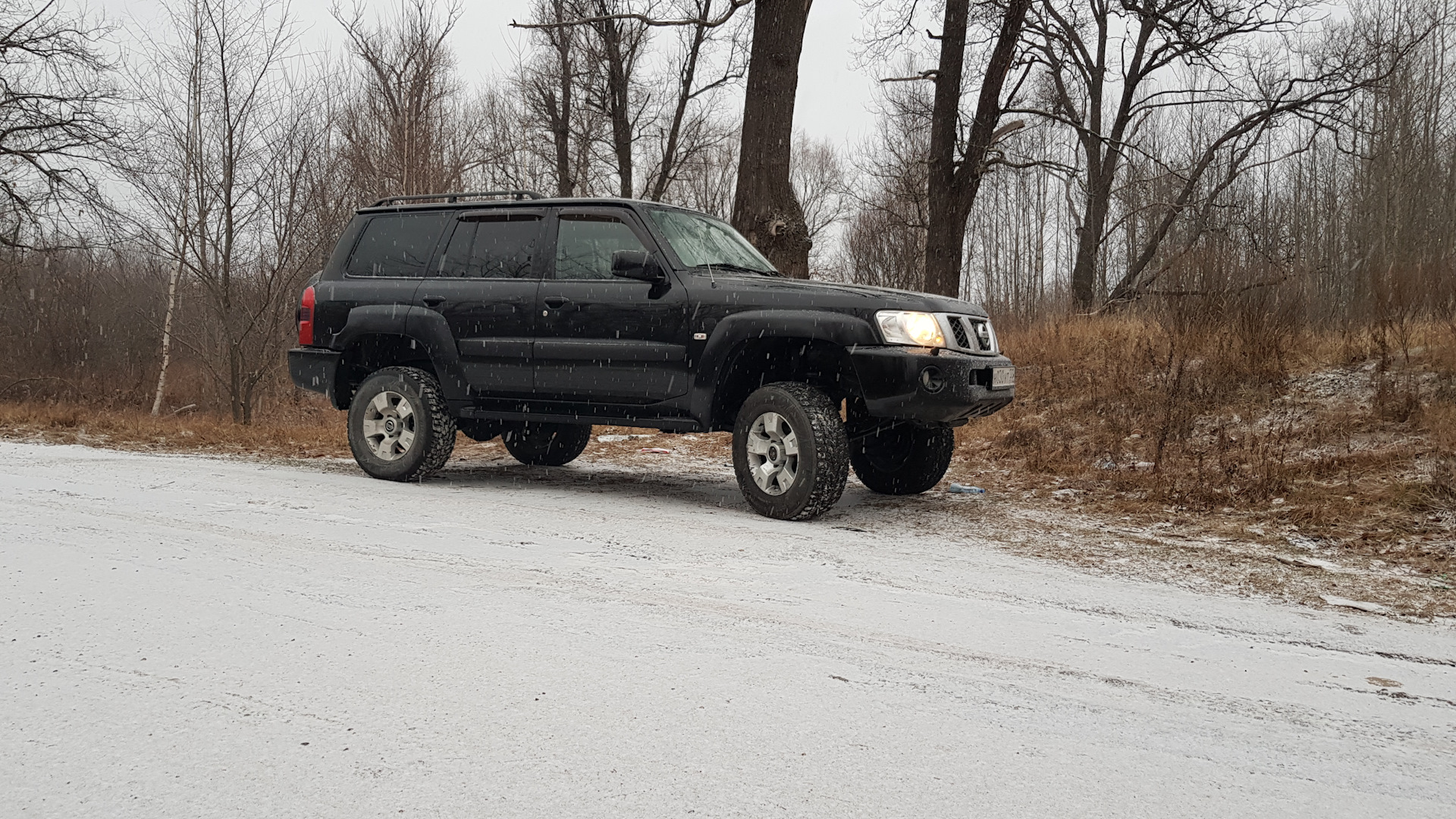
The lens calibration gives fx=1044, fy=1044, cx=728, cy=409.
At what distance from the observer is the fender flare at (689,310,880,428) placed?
676cm

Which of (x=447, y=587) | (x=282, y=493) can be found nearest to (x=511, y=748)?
(x=447, y=587)

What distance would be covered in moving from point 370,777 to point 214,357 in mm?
26041

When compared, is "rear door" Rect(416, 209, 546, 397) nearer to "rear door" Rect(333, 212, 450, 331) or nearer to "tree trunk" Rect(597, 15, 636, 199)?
"rear door" Rect(333, 212, 450, 331)

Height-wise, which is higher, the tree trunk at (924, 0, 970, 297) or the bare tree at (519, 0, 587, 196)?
the bare tree at (519, 0, 587, 196)

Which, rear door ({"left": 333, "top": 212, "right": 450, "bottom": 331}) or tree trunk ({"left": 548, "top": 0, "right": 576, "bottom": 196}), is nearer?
rear door ({"left": 333, "top": 212, "right": 450, "bottom": 331})

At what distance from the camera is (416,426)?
813cm

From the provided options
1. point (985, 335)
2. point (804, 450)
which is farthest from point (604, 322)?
point (985, 335)

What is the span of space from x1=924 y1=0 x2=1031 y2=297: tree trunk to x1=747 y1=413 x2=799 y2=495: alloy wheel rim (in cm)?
875

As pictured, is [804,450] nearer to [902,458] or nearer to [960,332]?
[960,332]

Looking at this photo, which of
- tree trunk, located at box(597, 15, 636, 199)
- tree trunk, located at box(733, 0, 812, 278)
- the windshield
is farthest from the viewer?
tree trunk, located at box(597, 15, 636, 199)

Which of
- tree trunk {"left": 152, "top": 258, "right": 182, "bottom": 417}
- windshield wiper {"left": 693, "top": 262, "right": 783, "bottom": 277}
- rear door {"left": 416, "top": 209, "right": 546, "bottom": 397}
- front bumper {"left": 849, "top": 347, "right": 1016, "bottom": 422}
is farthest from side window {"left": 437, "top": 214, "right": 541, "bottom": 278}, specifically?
tree trunk {"left": 152, "top": 258, "right": 182, "bottom": 417}

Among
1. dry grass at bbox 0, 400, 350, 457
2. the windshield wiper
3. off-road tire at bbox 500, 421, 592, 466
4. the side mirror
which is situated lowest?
dry grass at bbox 0, 400, 350, 457

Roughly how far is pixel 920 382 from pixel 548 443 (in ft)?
13.8

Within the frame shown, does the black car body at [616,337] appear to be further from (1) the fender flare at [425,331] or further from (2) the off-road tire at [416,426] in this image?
(2) the off-road tire at [416,426]
